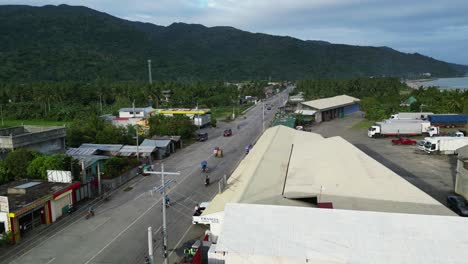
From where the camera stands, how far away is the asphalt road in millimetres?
18047

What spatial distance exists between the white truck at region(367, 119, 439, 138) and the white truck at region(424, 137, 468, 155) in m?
10.0

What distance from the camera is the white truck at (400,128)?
47.8m

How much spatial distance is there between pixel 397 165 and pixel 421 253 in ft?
75.0

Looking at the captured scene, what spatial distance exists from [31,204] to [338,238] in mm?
17042

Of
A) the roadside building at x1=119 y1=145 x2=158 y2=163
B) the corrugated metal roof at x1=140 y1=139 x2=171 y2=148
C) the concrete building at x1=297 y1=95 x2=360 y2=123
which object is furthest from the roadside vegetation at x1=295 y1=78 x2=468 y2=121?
the roadside building at x1=119 y1=145 x2=158 y2=163

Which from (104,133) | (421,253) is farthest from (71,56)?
(421,253)

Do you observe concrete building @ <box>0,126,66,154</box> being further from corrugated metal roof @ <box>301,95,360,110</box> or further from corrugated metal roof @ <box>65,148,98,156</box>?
corrugated metal roof @ <box>301,95,360,110</box>

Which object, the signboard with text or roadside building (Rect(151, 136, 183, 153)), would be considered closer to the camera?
the signboard with text

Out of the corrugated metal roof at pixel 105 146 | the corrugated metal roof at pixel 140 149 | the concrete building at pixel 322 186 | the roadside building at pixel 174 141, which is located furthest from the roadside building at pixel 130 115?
the concrete building at pixel 322 186

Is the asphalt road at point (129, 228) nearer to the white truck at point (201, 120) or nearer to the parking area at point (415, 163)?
the parking area at point (415, 163)

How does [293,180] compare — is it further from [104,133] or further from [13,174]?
[104,133]

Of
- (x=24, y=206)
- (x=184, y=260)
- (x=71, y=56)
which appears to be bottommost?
(x=184, y=260)

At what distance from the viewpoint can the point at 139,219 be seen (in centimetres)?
2234

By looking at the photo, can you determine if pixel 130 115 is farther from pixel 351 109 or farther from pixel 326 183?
pixel 326 183
